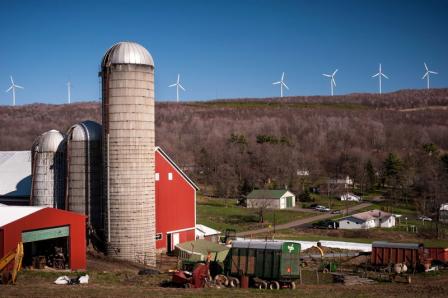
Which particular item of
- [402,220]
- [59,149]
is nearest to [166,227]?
[59,149]

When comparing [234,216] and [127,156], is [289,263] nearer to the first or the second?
[127,156]

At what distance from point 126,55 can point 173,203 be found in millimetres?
11719

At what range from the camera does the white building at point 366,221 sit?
58.8 meters

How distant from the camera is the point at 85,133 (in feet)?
118

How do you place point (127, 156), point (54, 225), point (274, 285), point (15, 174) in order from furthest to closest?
point (15, 174) → point (127, 156) → point (54, 225) → point (274, 285)

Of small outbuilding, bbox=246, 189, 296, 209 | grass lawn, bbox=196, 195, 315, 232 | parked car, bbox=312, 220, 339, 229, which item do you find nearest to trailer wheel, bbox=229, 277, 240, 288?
grass lawn, bbox=196, 195, 315, 232

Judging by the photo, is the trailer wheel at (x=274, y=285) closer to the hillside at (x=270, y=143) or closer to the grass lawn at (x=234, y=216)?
the grass lawn at (x=234, y=216)

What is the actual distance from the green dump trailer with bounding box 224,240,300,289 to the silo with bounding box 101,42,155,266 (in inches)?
376

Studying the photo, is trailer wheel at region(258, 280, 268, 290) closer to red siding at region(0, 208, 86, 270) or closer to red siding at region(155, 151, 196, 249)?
red siding at region(0, 208, 86, 270)

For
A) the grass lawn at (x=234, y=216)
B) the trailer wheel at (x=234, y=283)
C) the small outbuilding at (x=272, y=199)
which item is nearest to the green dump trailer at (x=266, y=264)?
the trailer wheel at (x=234, y=283)

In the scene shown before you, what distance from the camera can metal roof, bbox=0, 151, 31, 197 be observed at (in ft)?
136

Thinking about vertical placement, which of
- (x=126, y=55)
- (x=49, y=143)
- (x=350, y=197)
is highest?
(x=126, y=55)

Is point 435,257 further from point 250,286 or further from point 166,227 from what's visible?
point 166,227

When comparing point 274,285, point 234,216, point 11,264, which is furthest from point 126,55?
point 234,216
